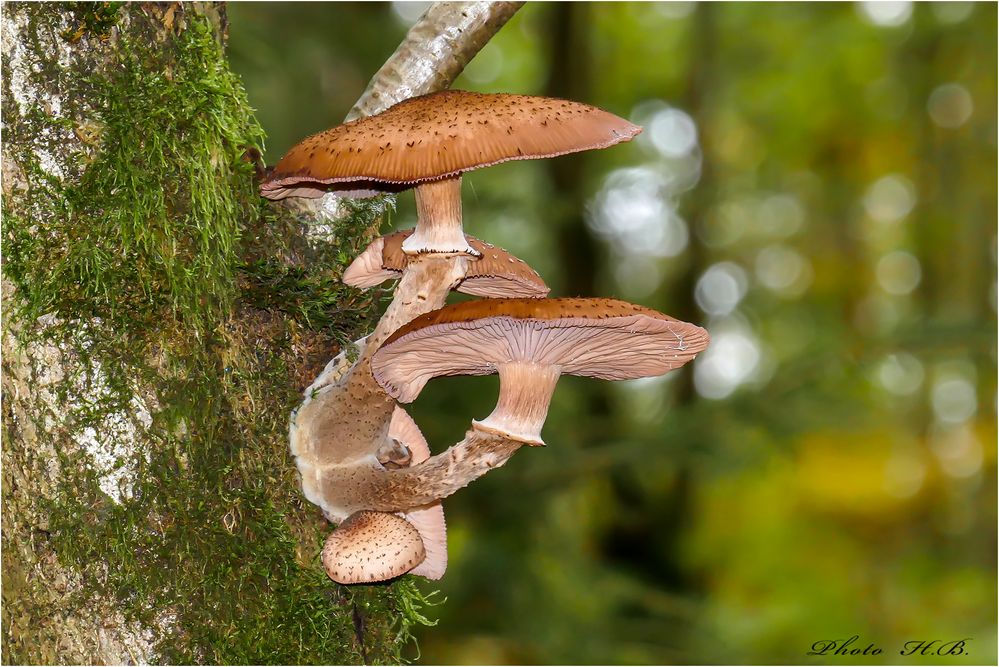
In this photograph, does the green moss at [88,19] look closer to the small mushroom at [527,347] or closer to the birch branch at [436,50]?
the birch branch at [436,50]

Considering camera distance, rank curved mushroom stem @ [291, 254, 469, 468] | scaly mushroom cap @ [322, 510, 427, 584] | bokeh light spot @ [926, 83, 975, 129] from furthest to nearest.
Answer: bokeh light spot @ [926, 83, 975, 129]
curved mushroom stem @ [291, 254, 469, 468]
scaly mushroom cap @ [322, 510, 427, 584]

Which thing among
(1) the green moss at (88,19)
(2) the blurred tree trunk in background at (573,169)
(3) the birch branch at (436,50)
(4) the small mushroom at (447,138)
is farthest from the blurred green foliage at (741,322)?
(1) the green moss at (88,19)

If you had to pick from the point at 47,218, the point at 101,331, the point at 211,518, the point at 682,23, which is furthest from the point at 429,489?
the point at 682,23

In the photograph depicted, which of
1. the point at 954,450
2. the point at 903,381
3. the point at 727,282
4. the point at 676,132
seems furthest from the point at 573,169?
the point at 903,381

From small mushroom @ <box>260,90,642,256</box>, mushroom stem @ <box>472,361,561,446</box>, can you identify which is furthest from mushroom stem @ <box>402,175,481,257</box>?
mushroom stem @ <box>472,361,561,446</box>

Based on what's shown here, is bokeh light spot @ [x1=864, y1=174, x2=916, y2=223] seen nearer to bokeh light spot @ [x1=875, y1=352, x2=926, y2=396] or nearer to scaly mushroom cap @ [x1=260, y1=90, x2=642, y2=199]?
bokeh light spot @ [x1=875, y1=352, x2=926, y2=396]

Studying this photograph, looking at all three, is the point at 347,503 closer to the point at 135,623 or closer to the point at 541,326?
the point at 135,623
